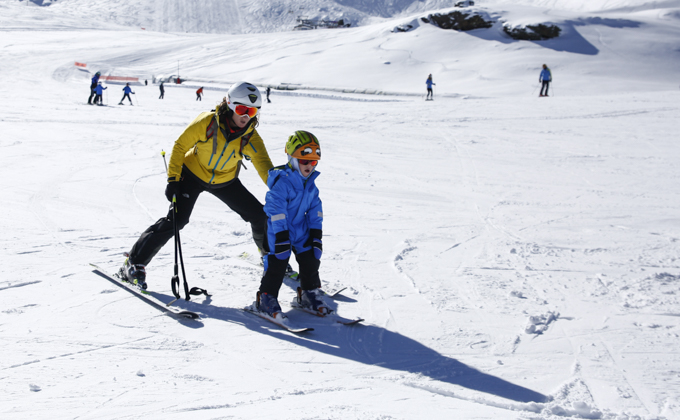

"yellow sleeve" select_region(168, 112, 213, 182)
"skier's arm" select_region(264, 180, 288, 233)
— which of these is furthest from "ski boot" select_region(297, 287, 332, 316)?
"yellow sleeve" select_region(168, 112, 213, 182)

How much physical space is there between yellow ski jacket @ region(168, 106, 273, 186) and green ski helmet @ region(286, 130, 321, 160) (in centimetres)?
44

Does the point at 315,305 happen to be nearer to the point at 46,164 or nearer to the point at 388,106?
the point at 46,164

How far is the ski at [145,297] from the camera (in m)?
3.84

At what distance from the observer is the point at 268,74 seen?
34906mm

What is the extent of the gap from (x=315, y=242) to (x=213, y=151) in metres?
1.17

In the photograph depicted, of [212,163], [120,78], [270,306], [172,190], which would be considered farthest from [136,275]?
[120,78]

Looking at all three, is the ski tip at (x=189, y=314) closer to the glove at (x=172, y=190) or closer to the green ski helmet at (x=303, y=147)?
the glove at (x=172, y=190)

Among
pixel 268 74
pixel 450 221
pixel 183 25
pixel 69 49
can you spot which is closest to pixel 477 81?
pixel 268 74

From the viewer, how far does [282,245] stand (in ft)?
12.4

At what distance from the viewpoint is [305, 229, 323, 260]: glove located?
3922mm

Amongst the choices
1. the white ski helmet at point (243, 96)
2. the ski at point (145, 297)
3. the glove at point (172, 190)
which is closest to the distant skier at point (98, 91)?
the ski at point (145, 297)

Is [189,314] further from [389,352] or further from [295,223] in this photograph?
[389,352]

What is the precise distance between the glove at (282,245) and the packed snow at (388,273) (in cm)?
55

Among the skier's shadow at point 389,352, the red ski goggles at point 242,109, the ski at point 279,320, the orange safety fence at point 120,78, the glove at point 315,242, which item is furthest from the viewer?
the orange safety fence at point 120,78
